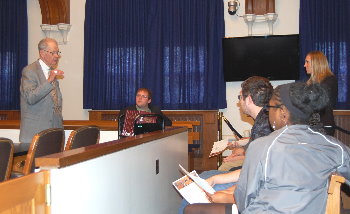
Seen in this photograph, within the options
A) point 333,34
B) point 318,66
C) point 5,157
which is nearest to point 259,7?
point 333,34

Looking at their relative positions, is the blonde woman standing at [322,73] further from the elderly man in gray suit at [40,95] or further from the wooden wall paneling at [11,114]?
the wooden wall paneling at [11,114]

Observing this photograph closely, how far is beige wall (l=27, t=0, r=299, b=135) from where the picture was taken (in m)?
6.87

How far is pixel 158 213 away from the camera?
2.82 m

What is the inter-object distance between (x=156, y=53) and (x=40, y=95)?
13.3 ft

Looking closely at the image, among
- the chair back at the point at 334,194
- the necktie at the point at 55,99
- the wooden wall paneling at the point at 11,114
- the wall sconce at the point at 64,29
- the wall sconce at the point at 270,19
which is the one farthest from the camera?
the wooden wall paneling at the point at 11,114

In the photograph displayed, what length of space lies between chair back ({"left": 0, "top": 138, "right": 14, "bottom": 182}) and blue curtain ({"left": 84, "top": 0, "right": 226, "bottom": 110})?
4.98m

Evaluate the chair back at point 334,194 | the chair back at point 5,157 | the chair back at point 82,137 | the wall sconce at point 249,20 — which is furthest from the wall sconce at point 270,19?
the chair back at point 334,194

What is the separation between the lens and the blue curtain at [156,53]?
689 centimetres

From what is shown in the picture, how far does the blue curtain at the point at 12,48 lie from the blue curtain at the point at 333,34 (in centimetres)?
512

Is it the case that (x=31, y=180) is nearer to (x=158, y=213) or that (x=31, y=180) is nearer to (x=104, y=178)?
(x=104, y=178)

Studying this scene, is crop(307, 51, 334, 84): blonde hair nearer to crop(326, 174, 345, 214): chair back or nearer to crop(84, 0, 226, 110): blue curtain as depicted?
crop(326, 174, 345, 214): chair back

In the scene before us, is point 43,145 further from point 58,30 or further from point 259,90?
point 58,30

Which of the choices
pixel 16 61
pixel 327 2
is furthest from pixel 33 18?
pixel 327 2

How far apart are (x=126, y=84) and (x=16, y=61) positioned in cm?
226
